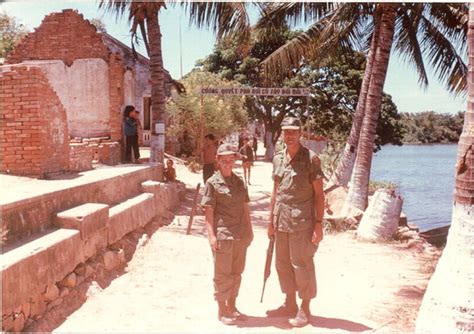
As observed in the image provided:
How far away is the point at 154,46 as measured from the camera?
10.5 m

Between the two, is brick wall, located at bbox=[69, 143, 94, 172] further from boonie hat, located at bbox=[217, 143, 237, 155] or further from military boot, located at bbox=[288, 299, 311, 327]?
military boot, located at bbox=[288, 299, 311, 327]

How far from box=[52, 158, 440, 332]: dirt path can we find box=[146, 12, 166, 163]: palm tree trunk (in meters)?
3.21

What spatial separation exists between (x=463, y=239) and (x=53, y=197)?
379 cm

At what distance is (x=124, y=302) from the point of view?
15.4 ft

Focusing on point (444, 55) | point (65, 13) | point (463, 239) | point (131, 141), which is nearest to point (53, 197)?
point (463, 239)

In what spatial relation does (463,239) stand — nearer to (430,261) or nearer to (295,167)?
(295,167)

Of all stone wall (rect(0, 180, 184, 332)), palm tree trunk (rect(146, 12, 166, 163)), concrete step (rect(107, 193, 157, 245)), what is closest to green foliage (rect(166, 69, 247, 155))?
palm tree trunk (rect(146, 12, 166, 163))

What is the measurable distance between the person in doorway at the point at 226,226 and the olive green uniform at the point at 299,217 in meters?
0.33

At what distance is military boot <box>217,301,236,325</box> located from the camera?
4102 mm

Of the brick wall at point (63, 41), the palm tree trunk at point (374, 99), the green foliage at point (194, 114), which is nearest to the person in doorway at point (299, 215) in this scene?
the palm tree trunk at point (374, 99)

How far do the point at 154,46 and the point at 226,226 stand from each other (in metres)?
7.30

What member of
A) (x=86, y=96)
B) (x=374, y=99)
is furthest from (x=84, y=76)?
(x=374, y=99)

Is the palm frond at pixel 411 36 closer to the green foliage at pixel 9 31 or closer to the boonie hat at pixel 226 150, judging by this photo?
the boonie hat at pixel 226 150

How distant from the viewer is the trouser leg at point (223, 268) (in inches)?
159
